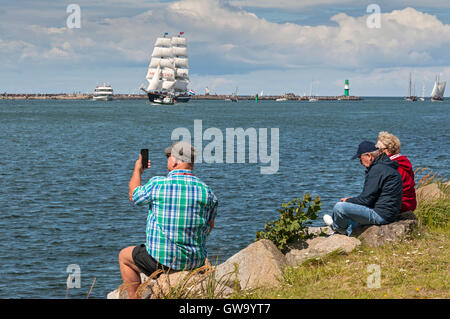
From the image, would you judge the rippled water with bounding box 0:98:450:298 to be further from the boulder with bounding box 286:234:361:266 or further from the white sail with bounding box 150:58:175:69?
the white sail with bounding box 150:58:175:69

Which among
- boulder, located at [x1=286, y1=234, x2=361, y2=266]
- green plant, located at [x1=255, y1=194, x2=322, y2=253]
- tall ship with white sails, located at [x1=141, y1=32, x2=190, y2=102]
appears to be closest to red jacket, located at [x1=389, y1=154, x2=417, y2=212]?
boulder, located at [x1=286, y1=234, x2=361, y2=266]

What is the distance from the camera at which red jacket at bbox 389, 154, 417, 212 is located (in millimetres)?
9049

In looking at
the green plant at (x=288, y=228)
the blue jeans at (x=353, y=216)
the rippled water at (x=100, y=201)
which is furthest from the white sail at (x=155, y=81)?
the blue jeans at (x=353, y=216)

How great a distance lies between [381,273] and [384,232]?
166cm

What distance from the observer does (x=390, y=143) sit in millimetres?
8891


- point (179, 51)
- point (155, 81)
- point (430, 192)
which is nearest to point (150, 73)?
point (155, 81)

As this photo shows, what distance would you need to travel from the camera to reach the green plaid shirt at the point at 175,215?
595 centimetres

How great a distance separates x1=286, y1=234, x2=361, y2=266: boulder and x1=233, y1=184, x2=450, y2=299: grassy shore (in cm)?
14

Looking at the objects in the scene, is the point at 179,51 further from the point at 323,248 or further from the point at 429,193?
the point at 323,248

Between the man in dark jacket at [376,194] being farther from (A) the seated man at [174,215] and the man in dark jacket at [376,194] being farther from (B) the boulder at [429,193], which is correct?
(A) the seated man at [174,215]
